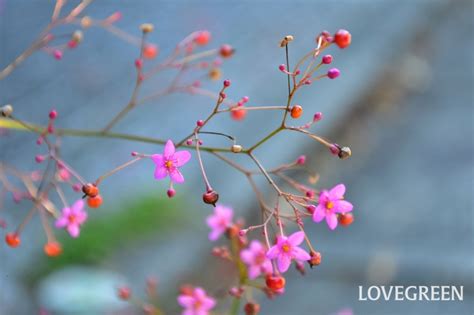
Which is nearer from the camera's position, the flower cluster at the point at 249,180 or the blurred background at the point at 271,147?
the flower cluster at the point at 249,180

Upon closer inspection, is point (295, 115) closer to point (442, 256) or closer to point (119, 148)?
point (442, 256)

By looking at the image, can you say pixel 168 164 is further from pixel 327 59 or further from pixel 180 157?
pixel 327 59

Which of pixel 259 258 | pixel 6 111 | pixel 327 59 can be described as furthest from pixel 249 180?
pixel 6 111

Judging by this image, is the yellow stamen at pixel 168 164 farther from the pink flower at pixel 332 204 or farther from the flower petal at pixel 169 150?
the pink flower at pixel 332 204

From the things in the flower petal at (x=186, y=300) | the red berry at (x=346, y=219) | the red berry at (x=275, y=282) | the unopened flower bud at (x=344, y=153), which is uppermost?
the red berry at (x=346, y=219)

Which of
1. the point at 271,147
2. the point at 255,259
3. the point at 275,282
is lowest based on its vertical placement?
the point at 275,282

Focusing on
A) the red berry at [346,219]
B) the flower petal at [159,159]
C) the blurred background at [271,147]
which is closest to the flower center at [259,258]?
the red berry at [346,219]
